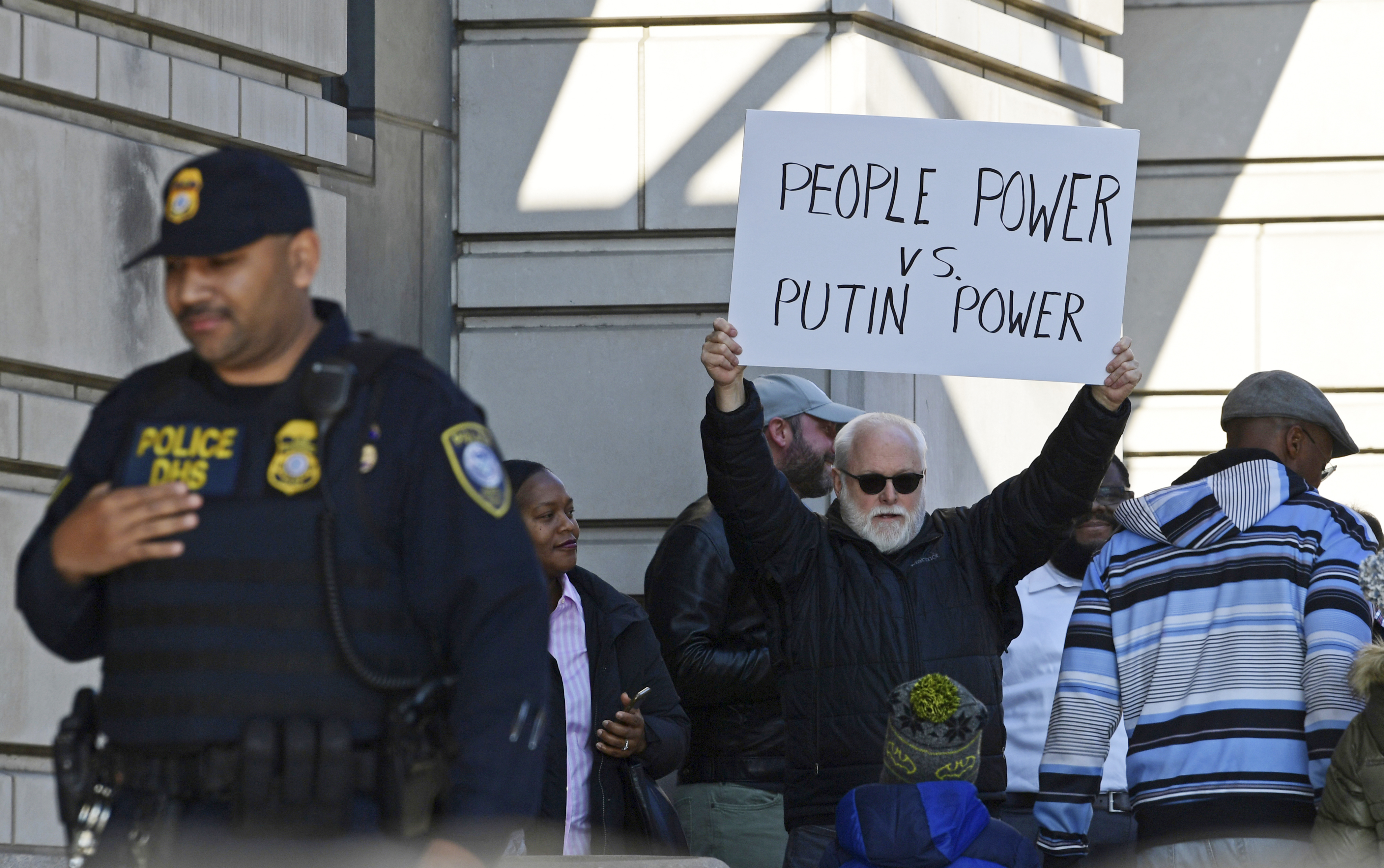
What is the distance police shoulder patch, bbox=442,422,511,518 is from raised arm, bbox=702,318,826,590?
6.26 ft

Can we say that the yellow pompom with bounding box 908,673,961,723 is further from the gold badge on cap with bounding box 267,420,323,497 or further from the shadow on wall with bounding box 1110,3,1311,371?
the shadow on wall with bounding box 1110,3,1311,371

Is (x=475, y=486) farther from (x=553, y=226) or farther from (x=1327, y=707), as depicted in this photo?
(x=553, y=226)

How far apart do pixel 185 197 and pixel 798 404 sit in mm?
3521

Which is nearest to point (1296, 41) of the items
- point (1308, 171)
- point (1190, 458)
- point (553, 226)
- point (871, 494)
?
point (1308, 171)

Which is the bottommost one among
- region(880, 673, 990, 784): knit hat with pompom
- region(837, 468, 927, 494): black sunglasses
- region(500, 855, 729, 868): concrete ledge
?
region(500, 855, 729, 868): concrete ledge

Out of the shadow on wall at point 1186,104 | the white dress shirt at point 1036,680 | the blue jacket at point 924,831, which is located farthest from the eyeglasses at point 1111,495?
the shadow on wall at point 1186,104

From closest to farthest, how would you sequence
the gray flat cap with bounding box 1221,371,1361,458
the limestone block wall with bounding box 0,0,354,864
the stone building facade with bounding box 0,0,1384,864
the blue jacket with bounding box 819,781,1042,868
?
the blue jacket with bounding box 819,781,1042,868 → the gray flat cap with bounding box 1221,371,1361,458 → the limestone block wall with bounding box 0,0,354,864 → the stone building facade with bounding box 0,0,1384,864

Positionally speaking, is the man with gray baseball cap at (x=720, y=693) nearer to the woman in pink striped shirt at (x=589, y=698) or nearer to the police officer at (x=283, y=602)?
the woman in pink striped shirt at (x=589, y=698)

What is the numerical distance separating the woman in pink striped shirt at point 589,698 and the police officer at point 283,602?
209 cm

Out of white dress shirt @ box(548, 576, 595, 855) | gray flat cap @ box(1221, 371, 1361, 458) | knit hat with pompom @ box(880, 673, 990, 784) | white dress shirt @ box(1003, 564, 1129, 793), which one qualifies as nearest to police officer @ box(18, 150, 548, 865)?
knit hat with pompom @ box(880, 673, 990, 784)

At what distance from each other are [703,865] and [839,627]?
1103 millimetres

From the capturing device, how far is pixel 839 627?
4.90m

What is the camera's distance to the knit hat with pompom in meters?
4.27

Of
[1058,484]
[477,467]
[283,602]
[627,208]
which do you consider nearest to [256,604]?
[283,602]
